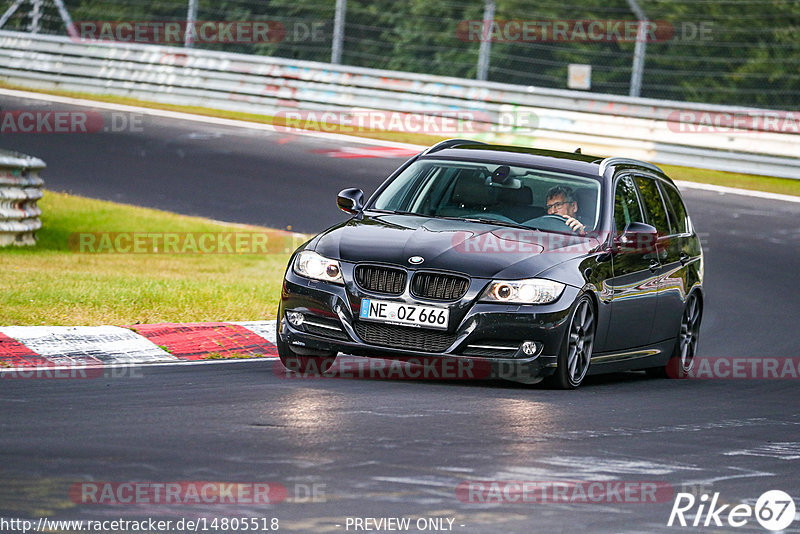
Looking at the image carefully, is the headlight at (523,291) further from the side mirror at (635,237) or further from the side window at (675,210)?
the side window at (675,210)

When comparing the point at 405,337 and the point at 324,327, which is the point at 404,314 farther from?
the point at 324,327

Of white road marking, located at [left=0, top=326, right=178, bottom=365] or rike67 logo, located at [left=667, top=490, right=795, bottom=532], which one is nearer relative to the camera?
rike67 logo, located at [left=667, top=490, right=795, bottom=532]

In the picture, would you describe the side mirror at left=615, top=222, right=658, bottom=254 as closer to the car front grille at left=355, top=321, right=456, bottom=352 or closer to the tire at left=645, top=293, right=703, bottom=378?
the tire at left=645, top=293, right=703, bottom=378

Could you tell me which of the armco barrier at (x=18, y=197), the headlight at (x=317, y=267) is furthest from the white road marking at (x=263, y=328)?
the armco barrier at (x=18, y=197)

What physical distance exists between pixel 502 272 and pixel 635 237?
176 centimetres

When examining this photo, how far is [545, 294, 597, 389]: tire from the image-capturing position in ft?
30.1

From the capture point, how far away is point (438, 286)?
8883 millimetres

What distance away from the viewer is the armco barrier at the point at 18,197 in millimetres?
15352

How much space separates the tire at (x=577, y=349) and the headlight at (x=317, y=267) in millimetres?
1486

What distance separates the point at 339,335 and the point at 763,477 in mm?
3017

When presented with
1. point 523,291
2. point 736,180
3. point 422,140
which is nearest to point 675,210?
point 523,291

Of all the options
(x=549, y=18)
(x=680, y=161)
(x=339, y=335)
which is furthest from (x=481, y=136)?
(x=339, y=335)

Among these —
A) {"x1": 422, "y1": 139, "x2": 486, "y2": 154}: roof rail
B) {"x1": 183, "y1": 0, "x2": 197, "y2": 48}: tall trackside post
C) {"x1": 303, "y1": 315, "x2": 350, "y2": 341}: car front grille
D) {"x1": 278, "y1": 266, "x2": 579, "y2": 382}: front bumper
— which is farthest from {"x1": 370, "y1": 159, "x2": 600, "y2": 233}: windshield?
{"x1": 183, "y1": 0, "x2": 197, "y2": 48}: tall trackside post

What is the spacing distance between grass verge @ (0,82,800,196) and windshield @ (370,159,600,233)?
13.1 metres
